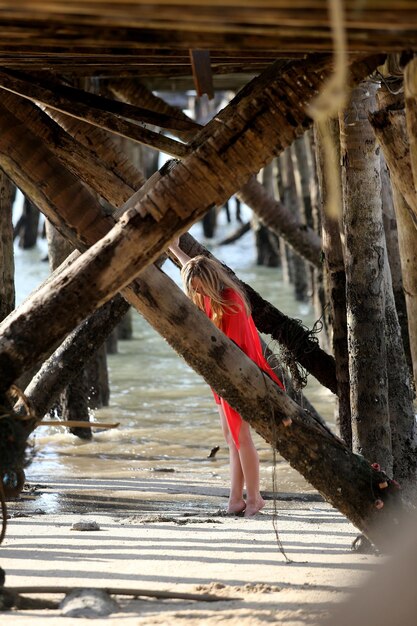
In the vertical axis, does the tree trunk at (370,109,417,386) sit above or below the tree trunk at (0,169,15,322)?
above

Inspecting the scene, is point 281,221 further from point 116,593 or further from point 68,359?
point 116,593

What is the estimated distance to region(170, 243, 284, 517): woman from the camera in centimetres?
593

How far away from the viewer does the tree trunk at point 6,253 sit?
7.98 m

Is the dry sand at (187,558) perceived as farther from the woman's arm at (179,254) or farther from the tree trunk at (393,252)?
the tree trunk at (393,252)

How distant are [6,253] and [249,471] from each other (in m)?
2.82

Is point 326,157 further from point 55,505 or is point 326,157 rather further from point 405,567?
point 405,567

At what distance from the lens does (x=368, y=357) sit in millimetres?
5859

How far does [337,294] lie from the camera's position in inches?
256

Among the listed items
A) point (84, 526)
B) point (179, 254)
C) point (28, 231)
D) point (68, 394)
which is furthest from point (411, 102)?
point (28, 231)

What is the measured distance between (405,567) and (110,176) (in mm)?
2703

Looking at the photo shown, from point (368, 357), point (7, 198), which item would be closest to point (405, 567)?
point (368, 357)

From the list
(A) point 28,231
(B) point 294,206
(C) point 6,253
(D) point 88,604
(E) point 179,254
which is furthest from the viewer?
(A) point 28,231

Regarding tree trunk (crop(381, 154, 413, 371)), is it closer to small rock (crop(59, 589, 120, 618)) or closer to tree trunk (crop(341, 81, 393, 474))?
tree trunk (crop(341, 81, 393, 474))

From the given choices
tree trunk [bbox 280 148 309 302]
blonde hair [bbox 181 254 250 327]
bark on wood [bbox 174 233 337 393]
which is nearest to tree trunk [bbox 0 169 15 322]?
bark on wood [bbox 174 233 337 393]
